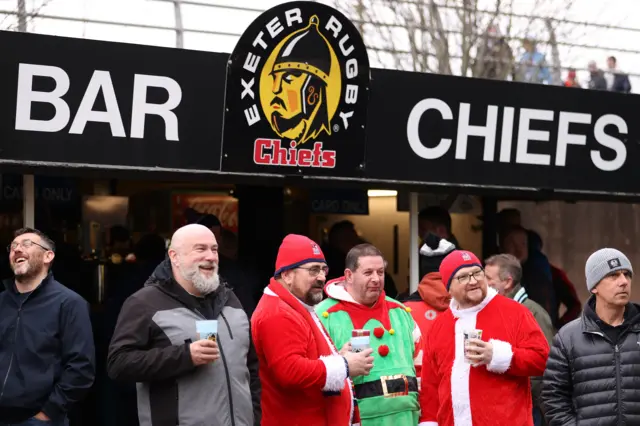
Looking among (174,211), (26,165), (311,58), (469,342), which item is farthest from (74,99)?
(174,211)

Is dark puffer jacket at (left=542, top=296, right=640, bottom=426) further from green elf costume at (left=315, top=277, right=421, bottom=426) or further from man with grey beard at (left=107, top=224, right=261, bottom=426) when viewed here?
man with grey beard at (left=107, top=224, right=261, bottom=426)

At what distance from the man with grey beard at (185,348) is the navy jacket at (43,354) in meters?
1.12

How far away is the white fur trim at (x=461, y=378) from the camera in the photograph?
24.6ft

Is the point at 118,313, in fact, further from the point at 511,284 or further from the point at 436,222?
the point at 511,284

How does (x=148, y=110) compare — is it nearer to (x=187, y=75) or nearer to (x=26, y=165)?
(x=187, y=75)

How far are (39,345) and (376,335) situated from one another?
211 cm

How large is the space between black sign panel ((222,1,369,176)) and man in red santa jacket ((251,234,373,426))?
271 centimetres

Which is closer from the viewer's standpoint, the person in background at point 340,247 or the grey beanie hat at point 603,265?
the grey beanie hat at point 603,265

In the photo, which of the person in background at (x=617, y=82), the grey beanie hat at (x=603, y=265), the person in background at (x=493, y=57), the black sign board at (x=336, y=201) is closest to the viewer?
the grey beanie hat at (x=603, y=265)

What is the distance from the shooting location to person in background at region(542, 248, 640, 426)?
6.59m

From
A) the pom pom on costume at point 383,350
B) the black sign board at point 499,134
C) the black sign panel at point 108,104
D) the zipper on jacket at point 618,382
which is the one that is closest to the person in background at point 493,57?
the black sign board at point 499,134

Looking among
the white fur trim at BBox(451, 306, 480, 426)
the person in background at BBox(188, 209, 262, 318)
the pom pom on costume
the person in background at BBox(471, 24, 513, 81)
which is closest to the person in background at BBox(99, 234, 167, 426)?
the person in background at BBox(188, 209, 262, 318)

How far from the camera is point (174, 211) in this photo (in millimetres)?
13500

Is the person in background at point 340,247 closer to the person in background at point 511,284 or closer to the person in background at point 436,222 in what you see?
the person in background at point 436,222
